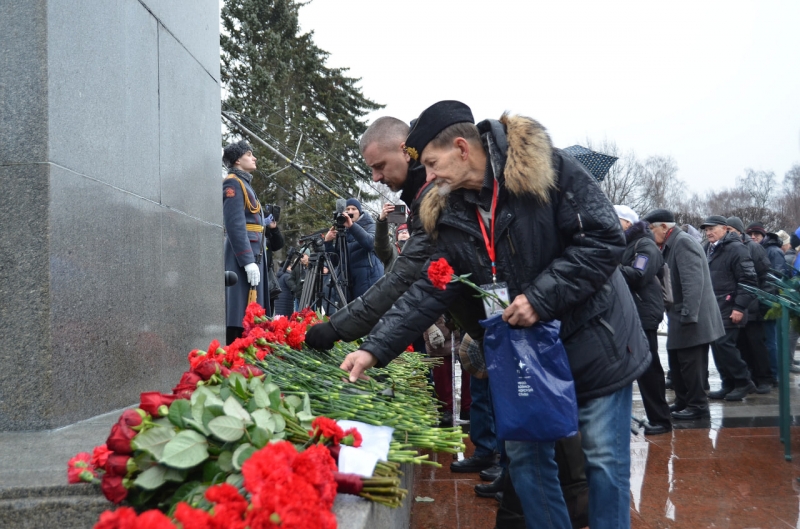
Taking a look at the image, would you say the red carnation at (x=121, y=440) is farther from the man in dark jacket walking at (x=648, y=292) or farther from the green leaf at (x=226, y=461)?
the man in dark jacket walking at (x=648, y=292)

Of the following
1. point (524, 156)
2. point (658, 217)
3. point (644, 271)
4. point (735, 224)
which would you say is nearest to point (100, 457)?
point (524, 156)

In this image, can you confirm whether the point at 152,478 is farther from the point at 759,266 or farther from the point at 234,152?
the point at 759,266

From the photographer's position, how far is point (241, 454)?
67.9 inches

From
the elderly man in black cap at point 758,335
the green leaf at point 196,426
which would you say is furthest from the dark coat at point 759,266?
the green leaf at point 196,426

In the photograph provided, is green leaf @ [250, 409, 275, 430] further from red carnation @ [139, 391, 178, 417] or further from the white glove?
the white glove

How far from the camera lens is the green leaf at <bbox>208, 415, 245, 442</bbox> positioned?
1.80 metres

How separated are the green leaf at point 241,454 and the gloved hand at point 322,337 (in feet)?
5.64

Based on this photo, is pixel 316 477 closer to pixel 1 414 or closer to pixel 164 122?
pixel 1 414

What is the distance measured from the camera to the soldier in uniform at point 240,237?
588 centimetres

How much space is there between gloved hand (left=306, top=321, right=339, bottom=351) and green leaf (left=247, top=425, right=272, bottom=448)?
1.64 m

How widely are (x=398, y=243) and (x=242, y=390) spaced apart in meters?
6.18

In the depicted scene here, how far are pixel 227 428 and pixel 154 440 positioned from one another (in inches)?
7.2

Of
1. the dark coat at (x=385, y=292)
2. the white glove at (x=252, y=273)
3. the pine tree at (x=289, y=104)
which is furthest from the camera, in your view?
the pine tree at (x=289, y=104)

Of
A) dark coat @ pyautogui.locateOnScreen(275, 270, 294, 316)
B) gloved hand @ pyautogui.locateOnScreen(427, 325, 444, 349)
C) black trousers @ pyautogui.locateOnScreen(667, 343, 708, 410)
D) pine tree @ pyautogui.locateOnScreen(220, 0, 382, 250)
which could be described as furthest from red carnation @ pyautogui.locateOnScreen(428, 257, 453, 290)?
pine tree @ pyautogui.locateOnScreen(220, 0, 382, 250)
